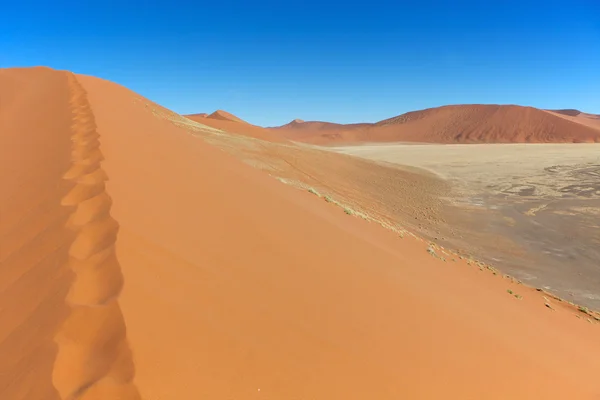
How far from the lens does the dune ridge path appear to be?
1.91 meters

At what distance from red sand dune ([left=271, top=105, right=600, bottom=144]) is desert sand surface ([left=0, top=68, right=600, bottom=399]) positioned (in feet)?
393

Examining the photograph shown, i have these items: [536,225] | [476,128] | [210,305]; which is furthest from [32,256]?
[476,128]

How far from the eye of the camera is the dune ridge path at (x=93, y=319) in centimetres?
191

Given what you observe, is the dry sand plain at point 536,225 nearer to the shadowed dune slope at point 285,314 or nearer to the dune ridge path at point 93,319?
the shadowed dune slope at point 285,314

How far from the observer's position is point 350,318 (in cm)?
362

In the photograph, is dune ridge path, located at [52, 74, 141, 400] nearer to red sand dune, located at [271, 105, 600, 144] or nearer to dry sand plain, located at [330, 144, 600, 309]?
dry sand plain, located at [330, 144, 600, 309]

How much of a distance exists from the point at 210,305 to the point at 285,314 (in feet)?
2.16

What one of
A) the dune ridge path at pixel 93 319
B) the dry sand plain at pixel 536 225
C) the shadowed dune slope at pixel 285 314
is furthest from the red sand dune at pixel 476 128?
the dune ridge path at pixel 93 319

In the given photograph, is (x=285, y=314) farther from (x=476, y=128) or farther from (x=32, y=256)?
(x=476, y=128)

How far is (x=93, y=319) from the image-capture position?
226 cm

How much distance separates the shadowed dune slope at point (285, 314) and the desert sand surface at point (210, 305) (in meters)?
0.02

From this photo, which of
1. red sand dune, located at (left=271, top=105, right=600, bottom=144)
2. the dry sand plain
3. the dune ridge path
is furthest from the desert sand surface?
red sand dune, located at (left=271, top=105, right=600, bottom=144)

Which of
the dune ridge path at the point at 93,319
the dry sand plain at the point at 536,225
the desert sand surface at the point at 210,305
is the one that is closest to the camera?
the dune ridge path at the point at 93,319

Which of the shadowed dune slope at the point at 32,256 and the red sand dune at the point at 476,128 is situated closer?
the shadowed dune slope at the point at 32,256
